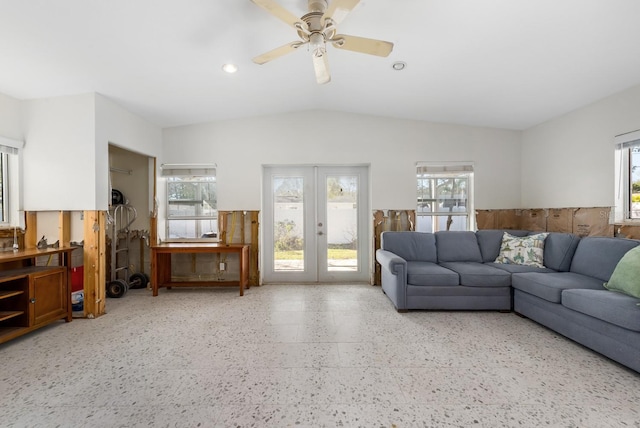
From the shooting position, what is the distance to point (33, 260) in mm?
3178

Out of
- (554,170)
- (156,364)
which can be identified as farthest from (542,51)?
(156,364)

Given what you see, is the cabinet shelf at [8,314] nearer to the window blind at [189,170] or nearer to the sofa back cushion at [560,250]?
the window blind at [189,170]

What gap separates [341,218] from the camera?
15.1ft

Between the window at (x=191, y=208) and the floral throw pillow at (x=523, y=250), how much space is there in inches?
171

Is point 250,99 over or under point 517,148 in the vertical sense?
over

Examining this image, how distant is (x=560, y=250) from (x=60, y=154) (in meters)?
6.04

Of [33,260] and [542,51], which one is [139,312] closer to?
[33,260]

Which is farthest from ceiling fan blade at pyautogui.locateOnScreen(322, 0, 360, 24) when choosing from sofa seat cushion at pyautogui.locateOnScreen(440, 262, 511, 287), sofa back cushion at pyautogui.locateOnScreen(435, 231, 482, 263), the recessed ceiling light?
sofa back cushion at pyautogui.locateOnScreen(435, 231, 482, 263)

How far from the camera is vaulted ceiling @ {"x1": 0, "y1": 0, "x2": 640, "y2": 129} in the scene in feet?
6.77

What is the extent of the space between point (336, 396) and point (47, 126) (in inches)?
165

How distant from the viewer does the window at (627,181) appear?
9.68ft

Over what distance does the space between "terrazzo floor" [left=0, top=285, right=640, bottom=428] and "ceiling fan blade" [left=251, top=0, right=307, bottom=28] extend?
257 cm

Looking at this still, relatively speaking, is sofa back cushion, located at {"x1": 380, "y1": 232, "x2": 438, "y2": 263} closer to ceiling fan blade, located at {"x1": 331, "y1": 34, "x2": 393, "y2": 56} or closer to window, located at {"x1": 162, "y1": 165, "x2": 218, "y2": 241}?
ceiling fan blade, located at {"x1": 331, "y1": 34, "x2": 393, "y2": 56}

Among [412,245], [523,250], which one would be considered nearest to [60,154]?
[412,245]
